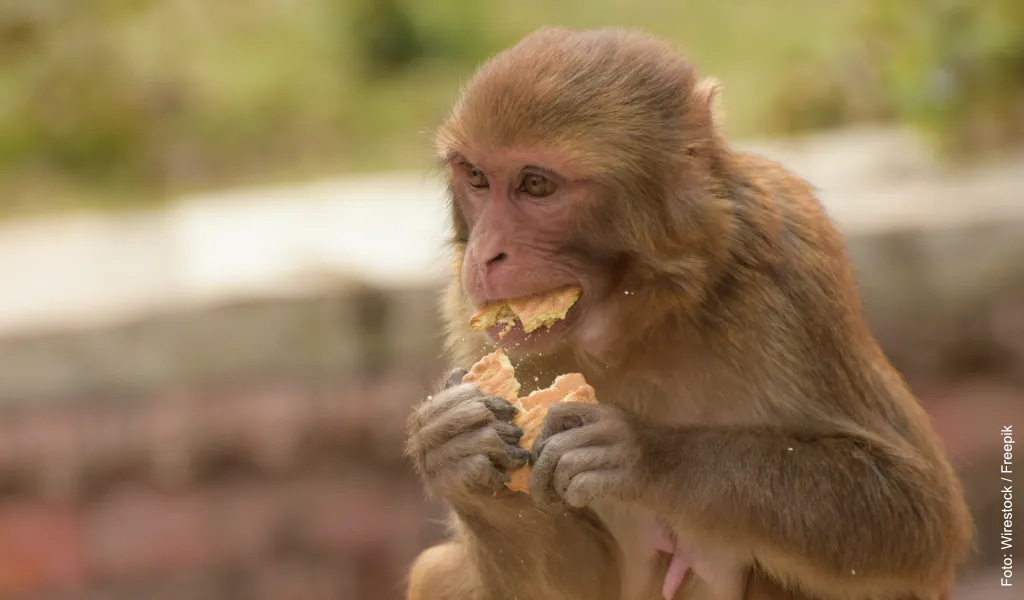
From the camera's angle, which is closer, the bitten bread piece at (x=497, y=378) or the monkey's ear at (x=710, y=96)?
the bitten bread piece at (x=497, y=378)

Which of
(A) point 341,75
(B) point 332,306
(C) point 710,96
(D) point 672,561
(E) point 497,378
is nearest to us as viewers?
(E) point 497,378

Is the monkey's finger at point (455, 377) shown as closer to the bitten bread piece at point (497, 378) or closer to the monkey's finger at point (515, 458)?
the bitten bread piece at point (497, 378)

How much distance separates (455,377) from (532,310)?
11.3 inches

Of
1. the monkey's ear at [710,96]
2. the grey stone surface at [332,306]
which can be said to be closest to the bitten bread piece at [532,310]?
the monkey's ear at [710,96]

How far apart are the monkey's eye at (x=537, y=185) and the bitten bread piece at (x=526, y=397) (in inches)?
14.6

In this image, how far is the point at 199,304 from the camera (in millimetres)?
5742

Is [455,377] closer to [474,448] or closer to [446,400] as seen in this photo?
[446,400]

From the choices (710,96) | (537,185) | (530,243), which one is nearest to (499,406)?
(530,243)

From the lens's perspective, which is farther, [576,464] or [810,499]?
[810,499]

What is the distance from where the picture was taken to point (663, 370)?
329cm

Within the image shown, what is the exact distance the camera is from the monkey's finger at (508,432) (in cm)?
299

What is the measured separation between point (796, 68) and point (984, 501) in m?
3.58

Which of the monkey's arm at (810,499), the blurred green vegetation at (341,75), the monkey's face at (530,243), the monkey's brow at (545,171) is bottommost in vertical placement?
the monkey's arm at (810,499)

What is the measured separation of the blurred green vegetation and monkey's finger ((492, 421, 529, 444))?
4.53 m
